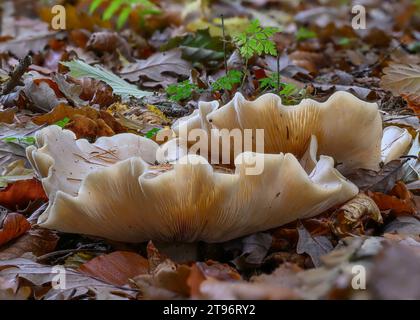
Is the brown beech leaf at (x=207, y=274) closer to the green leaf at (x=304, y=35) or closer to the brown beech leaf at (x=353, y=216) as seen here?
the brown beech leaf at (x=353, y=216)

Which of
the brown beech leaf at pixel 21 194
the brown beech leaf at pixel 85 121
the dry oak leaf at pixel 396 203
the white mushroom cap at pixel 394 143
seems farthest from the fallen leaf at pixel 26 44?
the dry oak leaf at pixel 396 203

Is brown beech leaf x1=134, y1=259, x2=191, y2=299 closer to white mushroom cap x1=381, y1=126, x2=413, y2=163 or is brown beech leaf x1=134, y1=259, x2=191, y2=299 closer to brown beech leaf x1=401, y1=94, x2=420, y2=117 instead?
white mushroom cap x1=381, y1=126, x2=413, y2=163

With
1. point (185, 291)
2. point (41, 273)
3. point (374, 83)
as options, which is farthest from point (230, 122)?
point (374, 83)

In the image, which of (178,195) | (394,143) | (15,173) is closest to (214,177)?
(178,195)

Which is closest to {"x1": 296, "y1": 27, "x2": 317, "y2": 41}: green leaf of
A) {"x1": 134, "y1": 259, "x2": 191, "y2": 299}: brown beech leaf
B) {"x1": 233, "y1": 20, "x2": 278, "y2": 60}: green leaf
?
{"x1": 233, "y1": 20, "x2": 278, "y2": 60}: green leaf

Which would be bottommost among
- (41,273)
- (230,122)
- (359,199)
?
(41,273)
